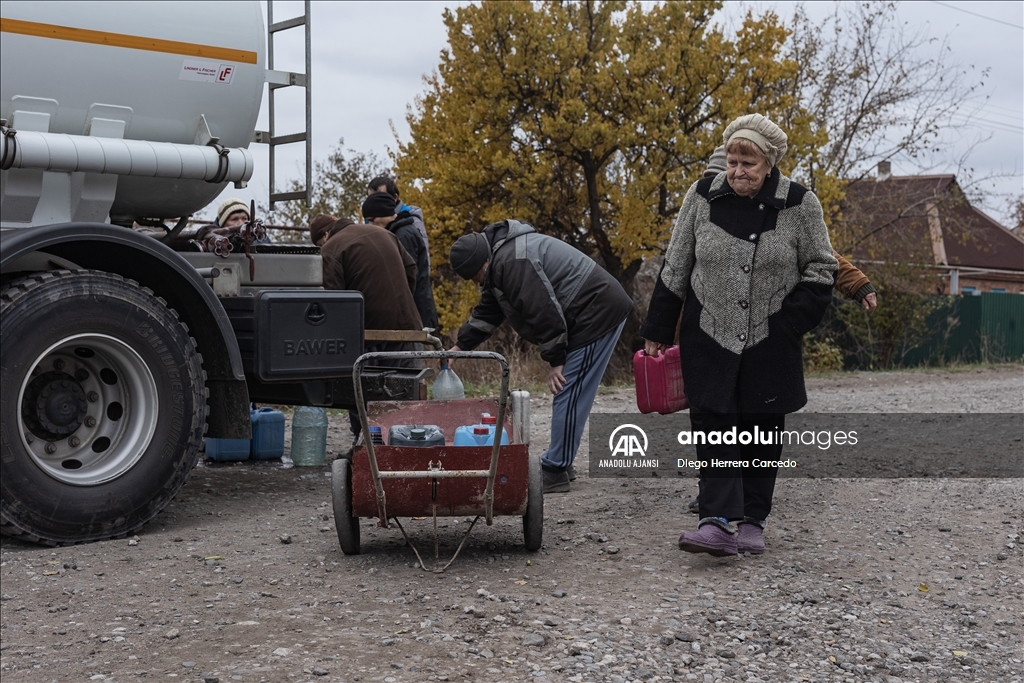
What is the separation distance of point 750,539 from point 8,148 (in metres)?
3.62

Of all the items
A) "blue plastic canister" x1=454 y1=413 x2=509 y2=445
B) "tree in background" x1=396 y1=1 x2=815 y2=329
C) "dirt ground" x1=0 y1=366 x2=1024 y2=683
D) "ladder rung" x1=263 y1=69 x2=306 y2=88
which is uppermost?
"tree in background" x1=396 y1=1 x2=815 y2=329

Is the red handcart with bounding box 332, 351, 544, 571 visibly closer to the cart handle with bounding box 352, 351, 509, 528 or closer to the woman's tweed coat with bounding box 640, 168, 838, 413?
the cart handle with bounding box 352, 351, 509, 528

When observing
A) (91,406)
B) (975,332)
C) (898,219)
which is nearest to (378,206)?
(91,406)

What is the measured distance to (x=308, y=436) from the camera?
23.5 feet

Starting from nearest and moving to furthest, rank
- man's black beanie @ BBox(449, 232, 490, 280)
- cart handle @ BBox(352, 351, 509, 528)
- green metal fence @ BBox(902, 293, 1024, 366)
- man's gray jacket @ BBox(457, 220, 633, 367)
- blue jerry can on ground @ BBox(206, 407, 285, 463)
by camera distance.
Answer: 1. cart handle @ BBox(352, 351, 509, 528)
2. man's black beanie @ BBox(449, 232, 490, 280)
3. man's gray jacket @ BBox(457, 220, 633, 367)
4. blue jerry can on ground @ BBox(206, 407, 285, 463)
5. green metal fence @ BBox(902, 293, 1024, 366)

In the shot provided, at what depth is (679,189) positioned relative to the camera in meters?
15.6

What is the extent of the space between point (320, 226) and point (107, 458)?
8.31ft

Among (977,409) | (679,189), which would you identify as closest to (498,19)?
(679,189)

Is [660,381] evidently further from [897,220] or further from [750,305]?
[897,220]

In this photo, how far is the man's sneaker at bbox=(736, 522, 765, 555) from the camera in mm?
4621

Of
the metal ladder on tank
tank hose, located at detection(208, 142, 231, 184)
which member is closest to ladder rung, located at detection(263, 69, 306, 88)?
the metal ladder on tank

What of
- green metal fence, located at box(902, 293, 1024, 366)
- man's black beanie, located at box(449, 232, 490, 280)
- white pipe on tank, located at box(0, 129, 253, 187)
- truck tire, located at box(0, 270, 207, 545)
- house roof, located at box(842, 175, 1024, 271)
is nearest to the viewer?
truck tire, located at box(0, 270, 207, 545)

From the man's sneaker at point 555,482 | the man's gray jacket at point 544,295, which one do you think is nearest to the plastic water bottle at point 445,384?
the man's gray jacket at point 544,295

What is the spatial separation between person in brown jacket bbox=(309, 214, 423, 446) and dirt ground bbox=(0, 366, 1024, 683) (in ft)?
4.46
